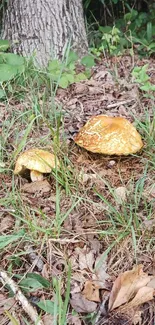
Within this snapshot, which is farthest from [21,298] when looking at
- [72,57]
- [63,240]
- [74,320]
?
[72,57]

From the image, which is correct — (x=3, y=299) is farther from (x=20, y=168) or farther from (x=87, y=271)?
(x=20, y=168)

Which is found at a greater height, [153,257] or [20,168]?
[20,168]

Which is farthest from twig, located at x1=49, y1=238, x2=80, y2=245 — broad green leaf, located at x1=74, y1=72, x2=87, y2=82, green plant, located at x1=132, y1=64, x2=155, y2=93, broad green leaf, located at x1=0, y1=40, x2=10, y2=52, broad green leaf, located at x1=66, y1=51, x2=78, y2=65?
broad green leaf, located at x1=0, y1=40, x2=10, y2=52

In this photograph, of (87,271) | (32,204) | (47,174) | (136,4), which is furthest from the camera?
(136,4)

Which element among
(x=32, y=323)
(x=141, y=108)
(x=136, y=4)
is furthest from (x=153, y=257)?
(x=136, y=4)

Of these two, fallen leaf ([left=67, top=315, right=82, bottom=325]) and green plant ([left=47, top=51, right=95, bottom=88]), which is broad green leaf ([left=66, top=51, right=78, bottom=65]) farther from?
fallen leaf ([left=67, top=315, right=82, bottom=325])

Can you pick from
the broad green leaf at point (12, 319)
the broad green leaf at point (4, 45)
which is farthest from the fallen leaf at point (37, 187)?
the broad green leaf at point (4, 45)
